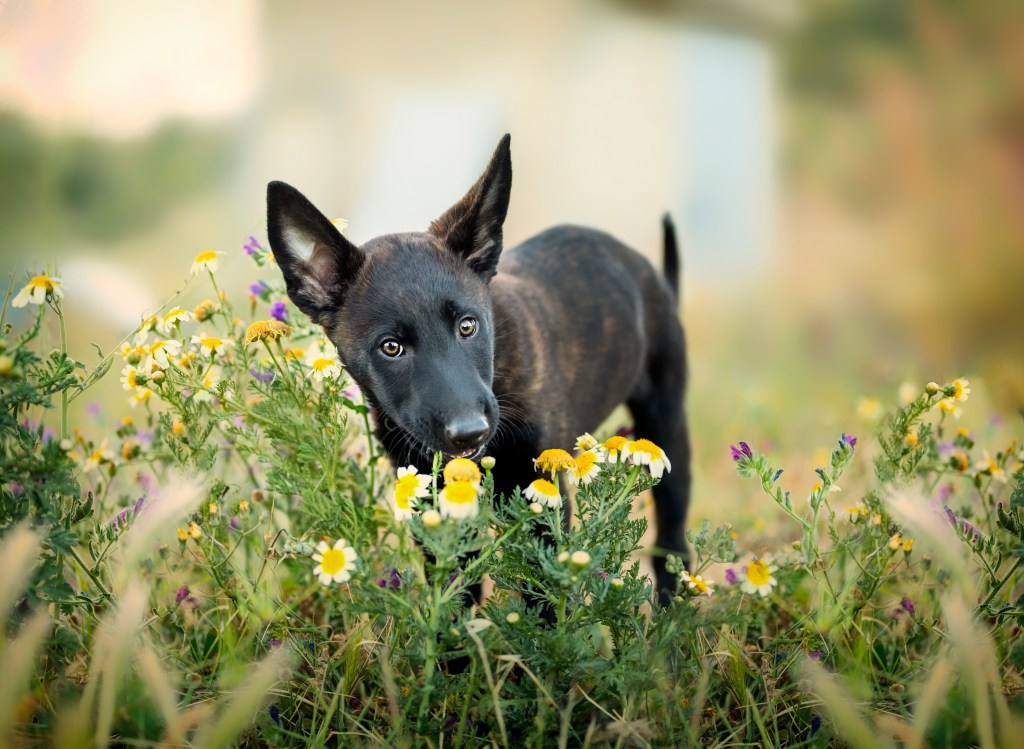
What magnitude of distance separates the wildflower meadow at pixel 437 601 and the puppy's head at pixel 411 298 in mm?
145

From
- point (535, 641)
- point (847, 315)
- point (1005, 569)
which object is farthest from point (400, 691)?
point (847, 315)

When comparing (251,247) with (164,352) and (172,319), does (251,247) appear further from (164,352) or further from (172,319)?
(164,352)

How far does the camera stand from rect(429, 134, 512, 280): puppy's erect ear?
2.87 m

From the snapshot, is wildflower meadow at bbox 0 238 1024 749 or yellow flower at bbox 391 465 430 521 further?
yellow flower at bbox 391 465 430 521

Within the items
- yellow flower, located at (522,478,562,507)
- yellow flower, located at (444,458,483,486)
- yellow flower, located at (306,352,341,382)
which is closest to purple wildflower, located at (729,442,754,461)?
yellow flower, located at (522,478,562,507)

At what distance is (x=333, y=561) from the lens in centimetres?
191

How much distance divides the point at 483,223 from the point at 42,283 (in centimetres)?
140

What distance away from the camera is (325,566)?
1900mm

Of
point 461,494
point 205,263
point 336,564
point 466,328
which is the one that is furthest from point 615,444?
point 205,263

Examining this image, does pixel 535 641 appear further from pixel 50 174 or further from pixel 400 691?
pixel 50 174

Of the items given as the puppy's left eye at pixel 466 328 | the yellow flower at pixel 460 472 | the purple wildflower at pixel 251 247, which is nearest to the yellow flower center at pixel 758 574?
the yellow flower at pixel 460 472

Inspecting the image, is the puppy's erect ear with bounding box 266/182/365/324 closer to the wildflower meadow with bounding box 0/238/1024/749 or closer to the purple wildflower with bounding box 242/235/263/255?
the wildflower meadow with bounding box 0/238/1024/749

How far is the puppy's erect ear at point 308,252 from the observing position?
270 cm

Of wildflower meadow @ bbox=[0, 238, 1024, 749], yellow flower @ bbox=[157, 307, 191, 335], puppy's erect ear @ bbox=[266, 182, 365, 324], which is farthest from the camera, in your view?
puppy's erect ear @ bbox=[266, 182, 365, 324]
